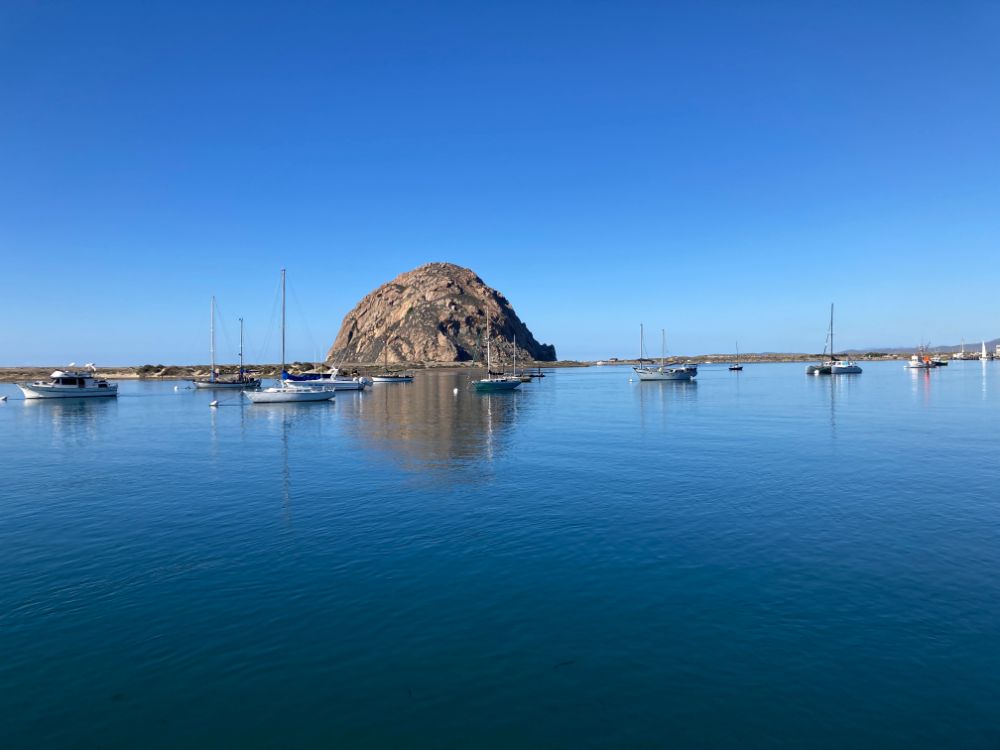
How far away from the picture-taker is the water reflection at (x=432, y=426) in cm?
3791

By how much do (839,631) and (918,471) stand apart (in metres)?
22.0

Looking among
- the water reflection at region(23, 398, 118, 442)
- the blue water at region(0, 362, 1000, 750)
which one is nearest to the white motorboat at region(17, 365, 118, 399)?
the water reflection at region(23, 398, 118, 442)

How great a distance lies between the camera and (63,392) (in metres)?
90.8

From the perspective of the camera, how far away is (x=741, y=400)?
78.6 metres

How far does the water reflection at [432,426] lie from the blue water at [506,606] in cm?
595

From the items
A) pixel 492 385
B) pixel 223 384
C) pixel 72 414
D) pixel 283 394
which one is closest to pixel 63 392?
pixel 72 414

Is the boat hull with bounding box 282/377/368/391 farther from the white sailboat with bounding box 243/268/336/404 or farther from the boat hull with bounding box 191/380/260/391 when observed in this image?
the boat hull with bounding box 191/380/260/391

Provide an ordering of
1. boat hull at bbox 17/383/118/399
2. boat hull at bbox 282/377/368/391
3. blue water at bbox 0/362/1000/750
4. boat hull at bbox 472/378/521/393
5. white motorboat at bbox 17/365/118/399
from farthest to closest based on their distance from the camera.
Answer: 1. boat hull at bbox 472/378/521/393
2. boat hull at bbox 282/377/368/391
3. white motorboat at bbox 17/365/118/399
4. boat hull at bbox 17/383/118/399
5. blue water at bbox 0/362/1000/750

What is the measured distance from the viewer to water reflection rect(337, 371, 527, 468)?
37.9m

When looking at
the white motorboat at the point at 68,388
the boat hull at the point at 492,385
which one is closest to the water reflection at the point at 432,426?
the boat hull at the point at 492,385

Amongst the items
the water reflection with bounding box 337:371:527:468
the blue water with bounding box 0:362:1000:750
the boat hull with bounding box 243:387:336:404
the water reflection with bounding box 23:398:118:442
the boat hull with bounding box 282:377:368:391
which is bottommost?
the blue water with bounding box 0:362:1000:750

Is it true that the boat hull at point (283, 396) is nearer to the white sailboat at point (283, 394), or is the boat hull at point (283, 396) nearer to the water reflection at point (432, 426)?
the white sailboat at point (283, 394)

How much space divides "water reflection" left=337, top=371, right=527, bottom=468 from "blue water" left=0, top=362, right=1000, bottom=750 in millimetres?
5950

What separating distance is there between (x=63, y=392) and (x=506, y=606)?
10370cm
